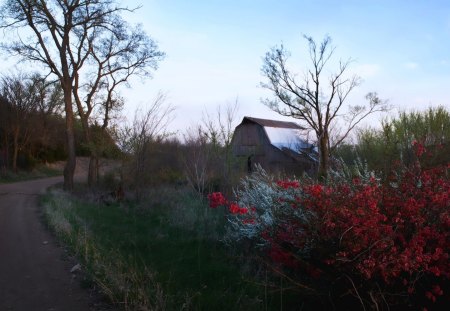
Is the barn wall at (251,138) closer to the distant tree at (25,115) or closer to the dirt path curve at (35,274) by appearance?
the distant tree at (25,115)

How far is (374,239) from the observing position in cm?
536

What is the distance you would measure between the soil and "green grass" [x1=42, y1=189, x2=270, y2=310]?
269 mm

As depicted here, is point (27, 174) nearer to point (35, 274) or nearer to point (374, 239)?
point (35, 274)

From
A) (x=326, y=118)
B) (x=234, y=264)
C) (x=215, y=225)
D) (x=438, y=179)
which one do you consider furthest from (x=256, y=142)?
(x=438, y=179)

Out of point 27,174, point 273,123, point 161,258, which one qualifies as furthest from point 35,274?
point 273,123

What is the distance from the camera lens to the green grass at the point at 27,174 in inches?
1355

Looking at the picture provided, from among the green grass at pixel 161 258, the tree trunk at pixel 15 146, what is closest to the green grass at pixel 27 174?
the tree trunk at pixel 15 146

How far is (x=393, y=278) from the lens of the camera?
5.81 m

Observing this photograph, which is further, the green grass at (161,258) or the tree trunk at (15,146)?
the tree trunk at (15,146)

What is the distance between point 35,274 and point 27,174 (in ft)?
113

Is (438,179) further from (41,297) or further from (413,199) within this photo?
(41,297)

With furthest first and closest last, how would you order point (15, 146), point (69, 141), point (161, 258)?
point (15, 146), point (69, 141), point (161, 258)

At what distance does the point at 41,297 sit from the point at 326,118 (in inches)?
1259

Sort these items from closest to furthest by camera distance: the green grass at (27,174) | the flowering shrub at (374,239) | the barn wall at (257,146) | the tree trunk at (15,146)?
the flowering shrub at (374,239) < the green grass at (27,174) < the barn wall at (257,146) < the tree trunk at (15,146)
